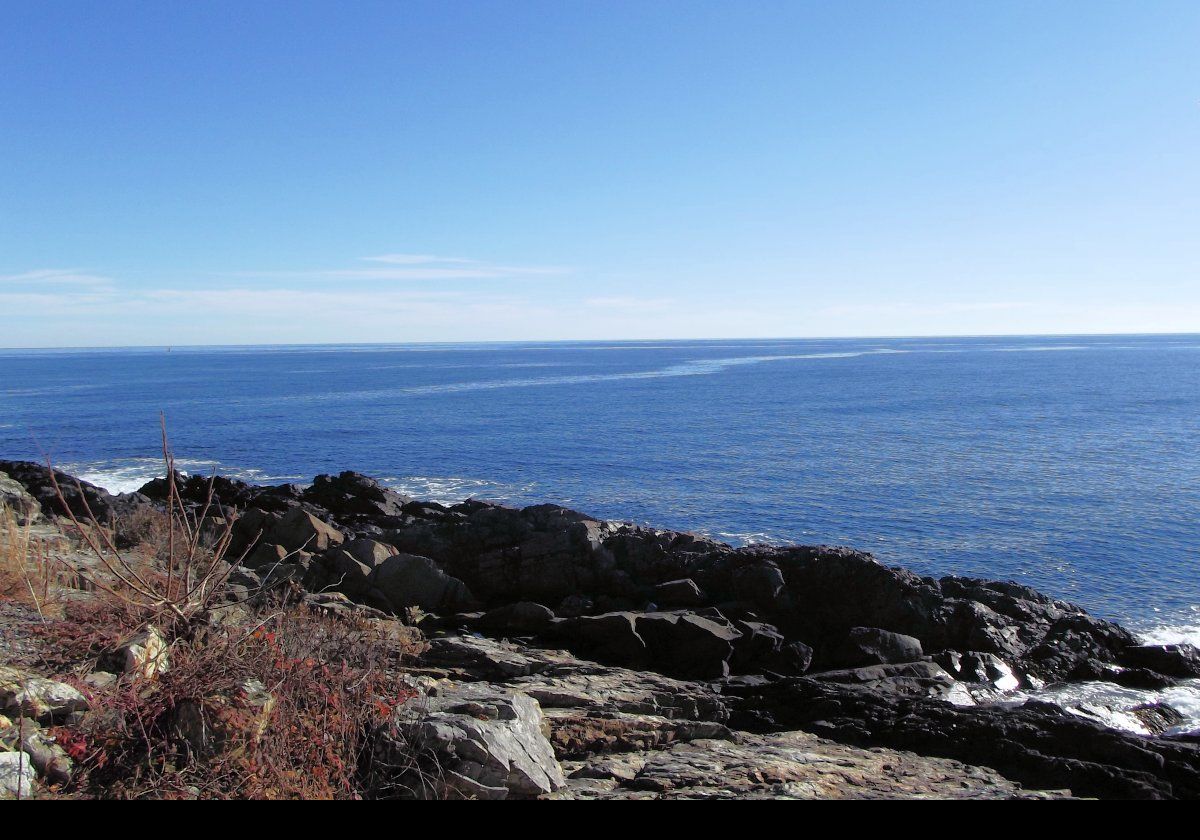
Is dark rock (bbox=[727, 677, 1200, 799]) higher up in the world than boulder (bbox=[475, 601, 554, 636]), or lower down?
lower down

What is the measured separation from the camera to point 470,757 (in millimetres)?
8672

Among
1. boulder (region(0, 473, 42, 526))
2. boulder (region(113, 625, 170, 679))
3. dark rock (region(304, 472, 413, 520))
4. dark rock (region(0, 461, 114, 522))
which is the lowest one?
dark rock (region(304, 472, 413, 520))

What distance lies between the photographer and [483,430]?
222 ft

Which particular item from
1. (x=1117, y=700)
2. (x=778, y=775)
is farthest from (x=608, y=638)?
(x=1117, y=700)

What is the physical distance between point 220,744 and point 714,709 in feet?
33.0

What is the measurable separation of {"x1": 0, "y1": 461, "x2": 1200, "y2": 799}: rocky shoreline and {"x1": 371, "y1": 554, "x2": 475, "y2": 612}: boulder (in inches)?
2.0

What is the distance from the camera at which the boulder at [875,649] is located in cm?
1936

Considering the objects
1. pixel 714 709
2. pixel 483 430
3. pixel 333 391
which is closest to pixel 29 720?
pixel 714 709

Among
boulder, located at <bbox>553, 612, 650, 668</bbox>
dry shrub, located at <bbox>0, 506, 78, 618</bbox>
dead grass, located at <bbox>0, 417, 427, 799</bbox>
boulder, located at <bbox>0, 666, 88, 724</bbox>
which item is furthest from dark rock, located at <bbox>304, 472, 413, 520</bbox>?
boulder, located at <bbox>0, 666, 88, 724</bbox>

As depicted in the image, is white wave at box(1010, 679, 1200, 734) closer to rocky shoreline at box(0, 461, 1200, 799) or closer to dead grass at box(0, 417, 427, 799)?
rocky shoreline at box(0, 461, 1200, 799)

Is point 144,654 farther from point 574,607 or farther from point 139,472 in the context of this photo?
point 139,472

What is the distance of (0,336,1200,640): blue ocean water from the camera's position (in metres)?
32.7
